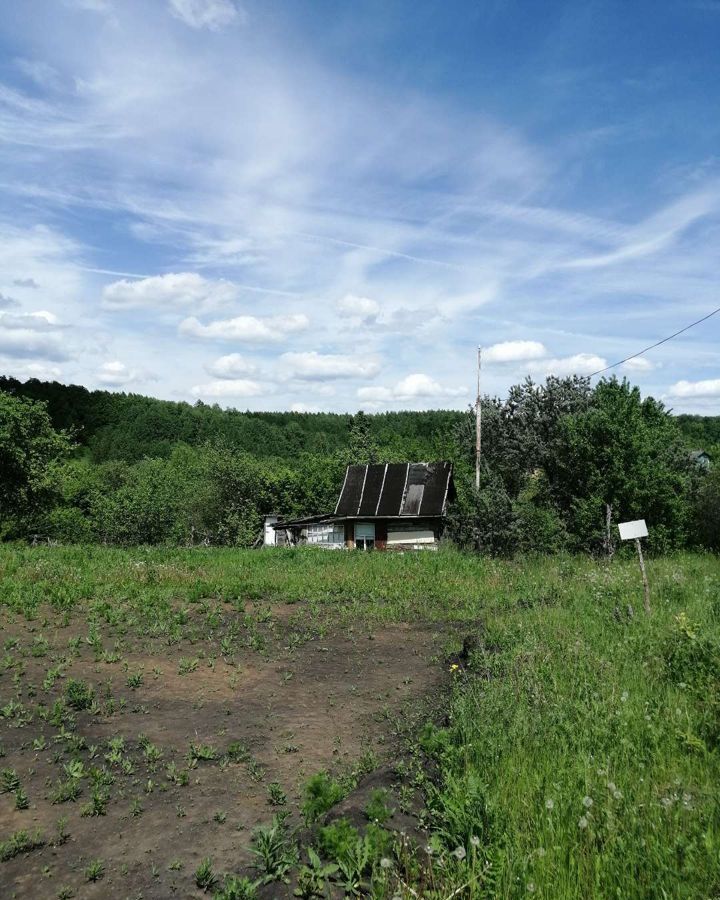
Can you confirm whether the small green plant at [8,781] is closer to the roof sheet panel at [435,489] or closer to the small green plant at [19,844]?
the small green plant at [19,844]

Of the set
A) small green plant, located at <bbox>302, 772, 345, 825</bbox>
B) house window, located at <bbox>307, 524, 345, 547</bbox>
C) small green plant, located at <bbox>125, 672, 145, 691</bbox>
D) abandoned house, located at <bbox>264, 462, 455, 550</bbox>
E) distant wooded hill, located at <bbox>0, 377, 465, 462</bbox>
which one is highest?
distant wooded hill, located at <bbox>0, 377, 465, 462</bbox>

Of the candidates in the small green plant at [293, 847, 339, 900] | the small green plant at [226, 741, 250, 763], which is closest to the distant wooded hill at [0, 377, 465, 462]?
the small green plant at [226, 741, 250, 763]

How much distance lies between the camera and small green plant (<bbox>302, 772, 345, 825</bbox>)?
4355 mm

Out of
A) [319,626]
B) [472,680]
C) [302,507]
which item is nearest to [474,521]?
[319,626]

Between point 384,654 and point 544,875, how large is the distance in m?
6.16

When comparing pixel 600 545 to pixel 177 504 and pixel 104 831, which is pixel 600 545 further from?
pixel 177 504

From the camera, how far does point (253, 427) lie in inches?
4323

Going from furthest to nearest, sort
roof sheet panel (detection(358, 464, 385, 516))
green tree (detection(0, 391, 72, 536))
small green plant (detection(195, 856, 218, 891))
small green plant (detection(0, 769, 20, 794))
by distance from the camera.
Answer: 1. roof sheet panel (detection(358, 464, 385, 516))
2. green tree (detection(0, 391, 72, 536))
3. small green plant (detection(0, 769, 20, 794))
4. small green plant (detection(195, 856, 218, 891))

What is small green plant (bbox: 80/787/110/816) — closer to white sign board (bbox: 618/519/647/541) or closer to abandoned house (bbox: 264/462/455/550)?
white sign board (bbox: 618/519/647/541)

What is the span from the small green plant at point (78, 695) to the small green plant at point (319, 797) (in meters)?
3.18

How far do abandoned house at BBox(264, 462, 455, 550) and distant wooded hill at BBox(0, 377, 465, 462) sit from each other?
50307 millimetres

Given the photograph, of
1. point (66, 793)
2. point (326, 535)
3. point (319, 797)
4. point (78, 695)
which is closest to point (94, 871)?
point (66, 793)

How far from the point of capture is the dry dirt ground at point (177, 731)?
163 inches

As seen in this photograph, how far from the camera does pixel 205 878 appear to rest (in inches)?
150
